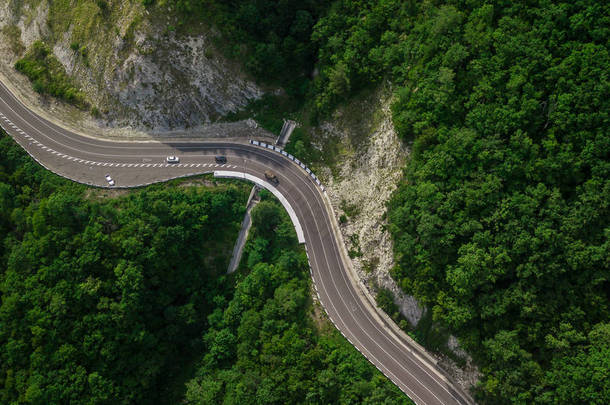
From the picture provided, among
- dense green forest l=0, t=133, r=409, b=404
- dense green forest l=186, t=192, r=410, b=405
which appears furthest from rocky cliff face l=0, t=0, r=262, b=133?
dense green forest l=186, t=192, r=410, b=405

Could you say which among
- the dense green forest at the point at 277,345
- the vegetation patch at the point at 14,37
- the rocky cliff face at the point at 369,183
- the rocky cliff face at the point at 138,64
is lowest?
the dense green forest at the point at 277,345

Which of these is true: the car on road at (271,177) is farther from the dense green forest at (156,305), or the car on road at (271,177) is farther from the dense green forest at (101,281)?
the dense green forest at (101,281)

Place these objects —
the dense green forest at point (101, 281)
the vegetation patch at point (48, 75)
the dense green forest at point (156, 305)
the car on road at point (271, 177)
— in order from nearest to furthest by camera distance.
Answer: the dense green forest at point (156, 305) < the dense green forest at point (101, 281) < the car on road at point (271, 177) < the vegetation patch at point (48, 75)

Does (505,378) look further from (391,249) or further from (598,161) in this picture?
(598,161)

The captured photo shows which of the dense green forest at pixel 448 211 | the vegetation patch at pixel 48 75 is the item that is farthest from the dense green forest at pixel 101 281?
the vegetation patch at pixel 48 75

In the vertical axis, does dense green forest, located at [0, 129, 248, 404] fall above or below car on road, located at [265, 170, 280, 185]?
below

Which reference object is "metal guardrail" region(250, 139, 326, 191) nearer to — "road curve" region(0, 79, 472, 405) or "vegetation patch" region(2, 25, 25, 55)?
"road curve" region(0, 79, 472, 405)

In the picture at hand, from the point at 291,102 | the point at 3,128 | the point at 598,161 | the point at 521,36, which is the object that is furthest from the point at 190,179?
the point at 598,161
